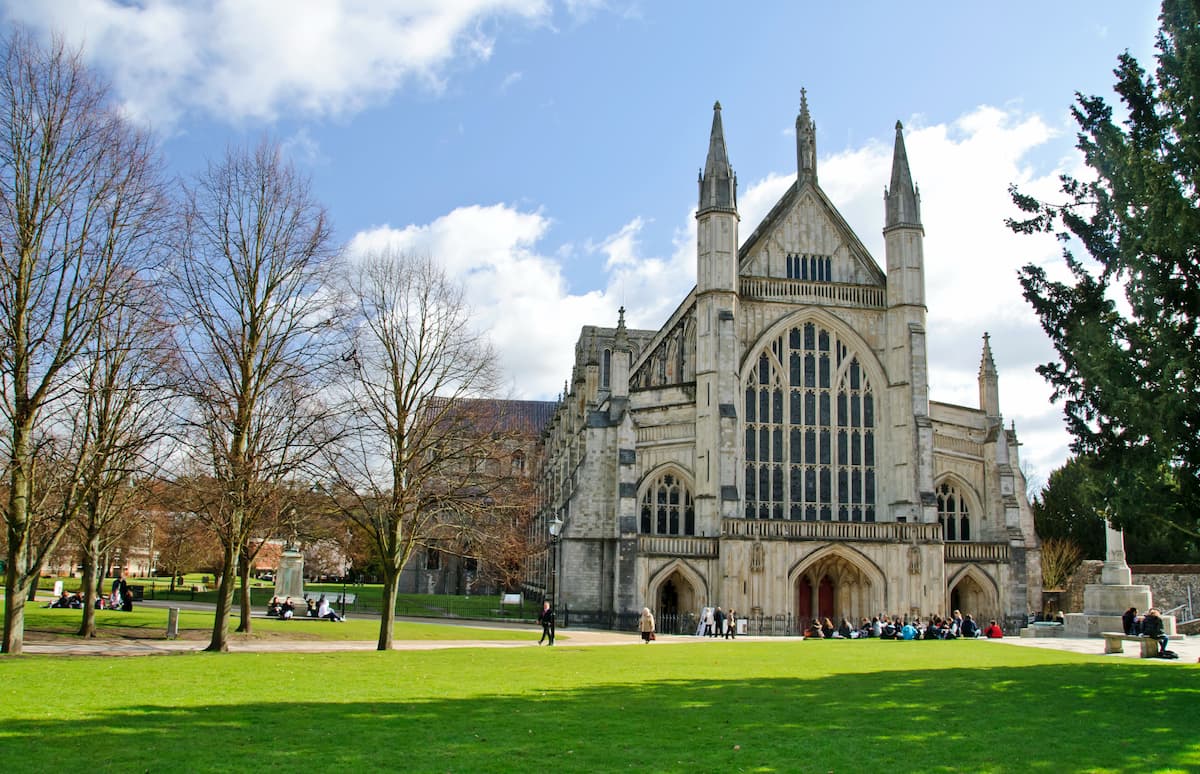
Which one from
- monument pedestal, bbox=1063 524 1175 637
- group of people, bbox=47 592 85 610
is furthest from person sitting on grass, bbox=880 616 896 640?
group of people, bbox=47 592 85 610

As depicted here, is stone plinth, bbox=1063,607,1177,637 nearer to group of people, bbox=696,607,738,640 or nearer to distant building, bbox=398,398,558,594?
group of people, bbox=696,607,738,640

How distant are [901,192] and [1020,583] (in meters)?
17.9

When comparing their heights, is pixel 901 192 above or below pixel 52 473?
above

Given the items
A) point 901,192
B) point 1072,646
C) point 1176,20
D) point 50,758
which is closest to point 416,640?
point 1072,646

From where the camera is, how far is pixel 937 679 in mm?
17078

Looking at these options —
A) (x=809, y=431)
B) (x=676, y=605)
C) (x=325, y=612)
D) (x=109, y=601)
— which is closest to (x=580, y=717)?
(x=325, y=612)

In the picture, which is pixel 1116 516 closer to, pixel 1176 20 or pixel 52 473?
pixel 1176 20

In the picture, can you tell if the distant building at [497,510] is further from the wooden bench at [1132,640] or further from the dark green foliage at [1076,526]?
the dark green foliage at [1076,526]

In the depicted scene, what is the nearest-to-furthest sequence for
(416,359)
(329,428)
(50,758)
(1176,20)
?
1. (50,758)
2. (1176,20)
3. (329,428)
4. (416,359)

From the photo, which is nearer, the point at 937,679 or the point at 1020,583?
the point at 937,679

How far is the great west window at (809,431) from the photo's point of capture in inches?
1674

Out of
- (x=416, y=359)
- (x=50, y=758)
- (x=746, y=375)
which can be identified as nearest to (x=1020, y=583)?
(x=746, y=375)

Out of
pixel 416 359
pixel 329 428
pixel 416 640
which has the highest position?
pixel 416 359

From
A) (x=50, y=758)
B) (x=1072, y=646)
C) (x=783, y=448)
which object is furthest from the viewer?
(x=783, y=448)
